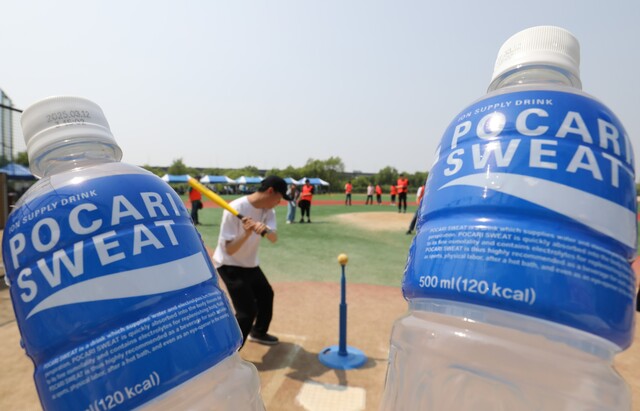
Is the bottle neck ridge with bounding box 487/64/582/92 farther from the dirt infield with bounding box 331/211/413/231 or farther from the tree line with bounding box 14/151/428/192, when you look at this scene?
the tree line with bounding box 14/151/428/192

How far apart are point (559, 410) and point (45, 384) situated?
1213mm

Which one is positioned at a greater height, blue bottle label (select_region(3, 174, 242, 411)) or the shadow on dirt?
blue bottle label (select_region(3, 174, 242, 411))

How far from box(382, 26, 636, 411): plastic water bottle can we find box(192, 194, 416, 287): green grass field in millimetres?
6014

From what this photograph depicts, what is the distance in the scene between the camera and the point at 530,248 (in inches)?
32.4

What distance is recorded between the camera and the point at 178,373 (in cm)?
86

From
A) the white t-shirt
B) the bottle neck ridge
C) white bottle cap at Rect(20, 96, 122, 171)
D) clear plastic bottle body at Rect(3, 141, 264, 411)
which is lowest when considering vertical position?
the white t-shirt

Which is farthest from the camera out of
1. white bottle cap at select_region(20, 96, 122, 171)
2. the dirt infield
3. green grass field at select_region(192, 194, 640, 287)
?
the dirt infield

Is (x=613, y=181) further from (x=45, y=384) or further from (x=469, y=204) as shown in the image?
(x=45, y=384)

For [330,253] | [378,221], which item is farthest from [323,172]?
[330,253]

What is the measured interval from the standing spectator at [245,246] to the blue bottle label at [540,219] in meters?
2.87

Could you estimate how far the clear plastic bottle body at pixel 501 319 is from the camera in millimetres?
821

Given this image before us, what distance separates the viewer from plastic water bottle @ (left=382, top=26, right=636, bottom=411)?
81cm

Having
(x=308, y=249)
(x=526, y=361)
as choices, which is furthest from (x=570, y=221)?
(x=308, y=249)

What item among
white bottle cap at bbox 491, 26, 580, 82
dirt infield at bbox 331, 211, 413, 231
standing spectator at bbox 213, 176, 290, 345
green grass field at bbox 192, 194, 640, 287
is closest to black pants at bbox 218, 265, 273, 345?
standing spectator at bbox 213, 176, 290, 345
